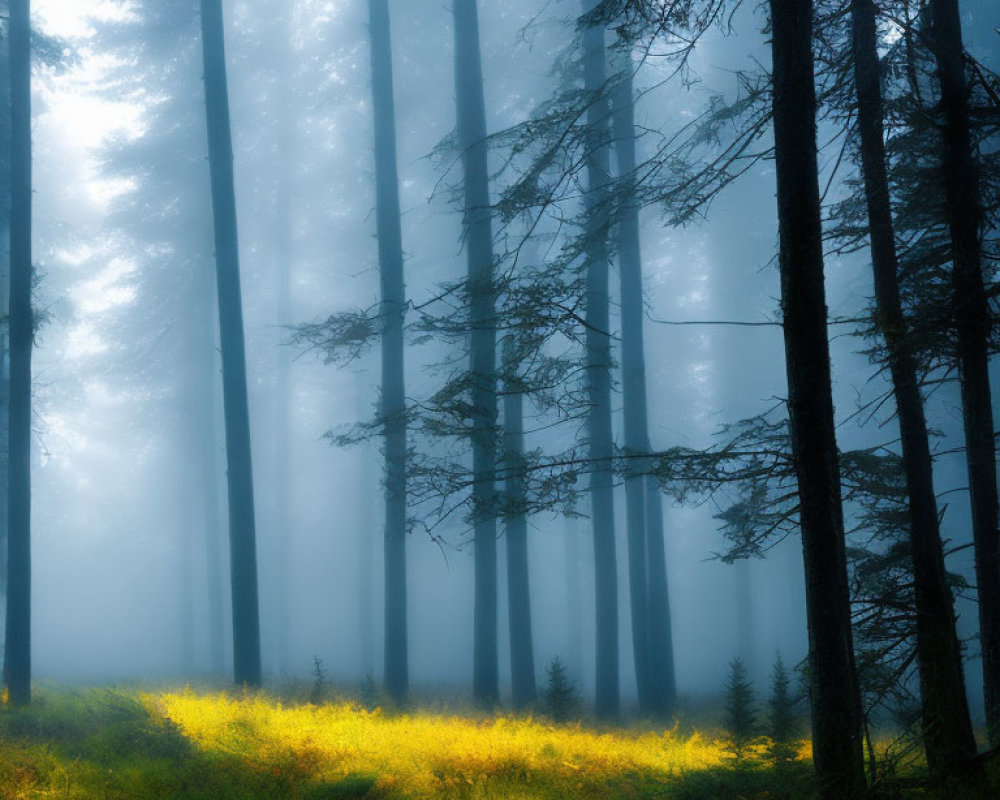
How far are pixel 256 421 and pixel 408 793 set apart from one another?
2517 cm

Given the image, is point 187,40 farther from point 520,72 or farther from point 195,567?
point 195,567

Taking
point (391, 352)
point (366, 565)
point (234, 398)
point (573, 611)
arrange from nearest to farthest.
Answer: point (234, 398) → point (391, 352) → point (366, 565) → point (573, 611)

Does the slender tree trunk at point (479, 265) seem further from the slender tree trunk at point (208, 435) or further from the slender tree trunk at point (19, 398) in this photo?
the slender tree trunk at point (208, 435)

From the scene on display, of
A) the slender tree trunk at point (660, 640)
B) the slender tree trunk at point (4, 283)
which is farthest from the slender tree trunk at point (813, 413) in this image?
the slender tree trunk at point (4, 283)

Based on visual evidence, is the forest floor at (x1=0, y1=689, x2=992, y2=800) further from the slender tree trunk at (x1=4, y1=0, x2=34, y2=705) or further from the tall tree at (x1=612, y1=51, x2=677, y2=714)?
the tall tree at (x1=612, y1=51, x2=677, y2=714)

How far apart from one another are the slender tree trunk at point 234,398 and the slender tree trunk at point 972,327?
10923 millimetres

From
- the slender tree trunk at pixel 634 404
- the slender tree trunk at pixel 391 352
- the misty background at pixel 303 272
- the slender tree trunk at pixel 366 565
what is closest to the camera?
the slender tree trunk at pixel 391 352

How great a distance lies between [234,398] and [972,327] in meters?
11.4

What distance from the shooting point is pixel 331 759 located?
28.1 ft

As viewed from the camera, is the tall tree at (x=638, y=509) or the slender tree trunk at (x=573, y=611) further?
the slender tree trunk at (x=573, y=611)

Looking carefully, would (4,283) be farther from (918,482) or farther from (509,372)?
(918,482)

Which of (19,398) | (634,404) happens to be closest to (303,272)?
(19,398)

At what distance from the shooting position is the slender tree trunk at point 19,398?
12.0 meters

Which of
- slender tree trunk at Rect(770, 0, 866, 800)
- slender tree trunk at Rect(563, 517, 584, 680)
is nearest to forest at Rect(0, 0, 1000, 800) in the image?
slender tree trunk at Rect(770, 0, 866, 800)
